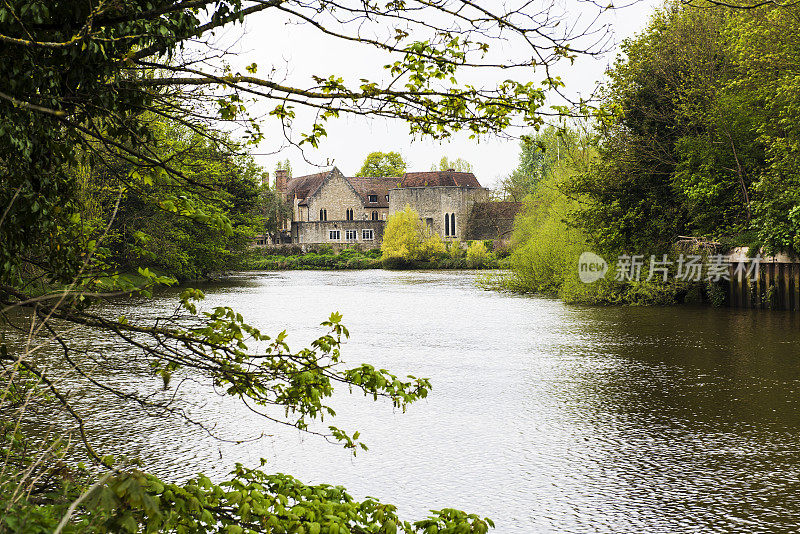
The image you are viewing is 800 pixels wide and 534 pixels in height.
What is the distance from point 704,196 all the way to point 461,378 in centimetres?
1438

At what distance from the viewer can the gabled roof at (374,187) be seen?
86812 mm

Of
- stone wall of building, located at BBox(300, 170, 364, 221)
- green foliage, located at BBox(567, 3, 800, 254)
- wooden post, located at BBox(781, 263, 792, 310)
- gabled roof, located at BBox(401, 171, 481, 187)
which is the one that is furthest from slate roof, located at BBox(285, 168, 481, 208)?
wooden post, located at BBox(781, 263, 792, 310)

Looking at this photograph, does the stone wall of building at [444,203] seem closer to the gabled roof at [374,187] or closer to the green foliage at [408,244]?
the gabled roof at [374,187]

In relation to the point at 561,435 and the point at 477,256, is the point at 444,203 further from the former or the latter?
the point at 561,435

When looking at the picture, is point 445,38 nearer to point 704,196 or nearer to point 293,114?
point 293,114

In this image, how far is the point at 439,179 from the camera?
3184 inches

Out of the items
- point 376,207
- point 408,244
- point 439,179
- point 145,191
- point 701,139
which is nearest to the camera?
point 145,191

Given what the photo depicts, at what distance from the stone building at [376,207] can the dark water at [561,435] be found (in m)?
61.5

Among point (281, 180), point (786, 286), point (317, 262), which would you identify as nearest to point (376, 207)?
point (281, 180)

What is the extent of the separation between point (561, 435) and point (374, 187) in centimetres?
7986

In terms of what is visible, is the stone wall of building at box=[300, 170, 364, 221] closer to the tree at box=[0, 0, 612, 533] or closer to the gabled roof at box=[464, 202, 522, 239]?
the gabled roof at box=[464, 202, 522, 239]

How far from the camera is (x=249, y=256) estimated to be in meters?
48.0

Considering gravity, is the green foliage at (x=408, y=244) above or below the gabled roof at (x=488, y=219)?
below

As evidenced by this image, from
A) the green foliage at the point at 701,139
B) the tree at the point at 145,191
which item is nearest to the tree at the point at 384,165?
the green foliage at the point at 701,139
